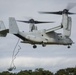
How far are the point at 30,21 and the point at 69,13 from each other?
14.6 m

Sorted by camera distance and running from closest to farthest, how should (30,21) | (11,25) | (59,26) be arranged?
(11,25)
(59,26)
(30,21)

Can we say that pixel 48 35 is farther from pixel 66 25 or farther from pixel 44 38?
pixel 66 25

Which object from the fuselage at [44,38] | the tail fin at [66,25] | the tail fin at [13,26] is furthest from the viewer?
the tail fin at [66,25]

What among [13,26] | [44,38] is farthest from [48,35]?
[13,26]

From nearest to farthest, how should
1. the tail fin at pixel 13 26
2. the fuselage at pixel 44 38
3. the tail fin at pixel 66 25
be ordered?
the tail fin at pixel 13 26
the fuselage at pixel 44 38
the tail fin at pixel 66 25

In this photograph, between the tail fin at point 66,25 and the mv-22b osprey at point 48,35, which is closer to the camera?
the mv-22b osprey at point 48,35

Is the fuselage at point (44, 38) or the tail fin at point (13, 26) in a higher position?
the tail fin at point (13, 26)

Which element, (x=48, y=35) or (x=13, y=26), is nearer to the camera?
(x=13, y=26)

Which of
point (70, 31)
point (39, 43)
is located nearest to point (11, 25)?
point (39, 43)

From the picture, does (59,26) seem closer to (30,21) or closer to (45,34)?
(45,34)

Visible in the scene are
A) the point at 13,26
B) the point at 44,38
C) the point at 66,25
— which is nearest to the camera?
the point at 13,26

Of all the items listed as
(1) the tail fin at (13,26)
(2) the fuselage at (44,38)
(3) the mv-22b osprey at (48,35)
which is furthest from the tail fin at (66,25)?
(1) the tail fin at (13,26)

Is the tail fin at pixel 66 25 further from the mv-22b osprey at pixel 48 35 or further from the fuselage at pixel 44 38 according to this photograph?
the fuselage at pixel 44 38

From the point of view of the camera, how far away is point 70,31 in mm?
93312
